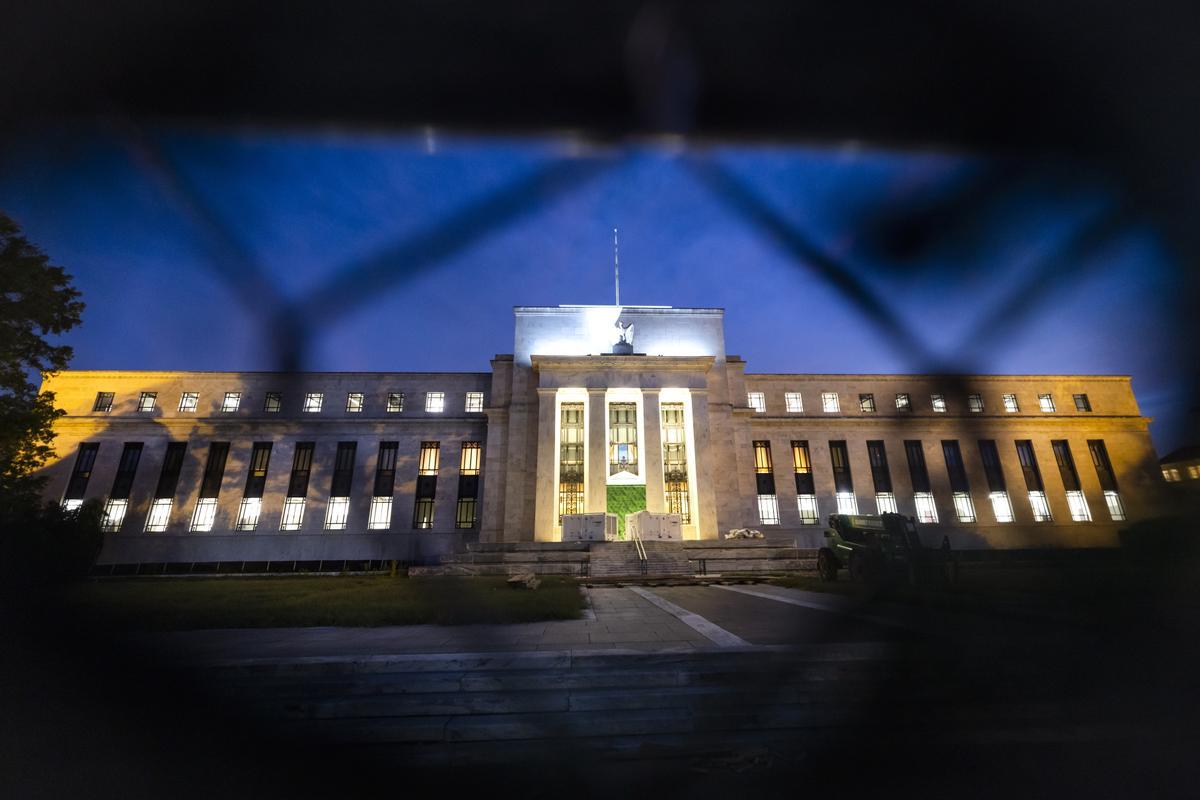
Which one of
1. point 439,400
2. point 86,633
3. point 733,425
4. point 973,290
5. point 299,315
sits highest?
point 439,400

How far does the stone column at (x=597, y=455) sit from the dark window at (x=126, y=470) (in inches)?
1103

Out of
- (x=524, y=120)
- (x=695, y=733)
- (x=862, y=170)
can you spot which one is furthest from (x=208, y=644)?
(x=862, y=170)

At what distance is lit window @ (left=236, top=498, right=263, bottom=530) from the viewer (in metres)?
31.5

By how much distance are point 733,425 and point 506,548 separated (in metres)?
17.5

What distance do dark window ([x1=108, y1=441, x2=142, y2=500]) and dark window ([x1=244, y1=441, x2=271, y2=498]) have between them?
21.6 ft

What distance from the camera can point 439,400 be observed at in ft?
118

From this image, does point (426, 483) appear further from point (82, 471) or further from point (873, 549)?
point (873, 549)

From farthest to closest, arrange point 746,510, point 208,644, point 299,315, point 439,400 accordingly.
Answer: point 439,400
point 746,510
point 208,644
point 299,315

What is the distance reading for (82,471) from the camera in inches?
1243

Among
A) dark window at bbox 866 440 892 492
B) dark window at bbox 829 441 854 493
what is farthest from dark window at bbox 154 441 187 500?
dark window at bbox 866 440 892 492

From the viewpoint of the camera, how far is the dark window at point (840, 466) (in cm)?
3394

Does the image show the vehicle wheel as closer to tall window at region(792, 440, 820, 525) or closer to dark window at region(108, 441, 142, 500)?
tall window at region(792, 440, 820, 525)

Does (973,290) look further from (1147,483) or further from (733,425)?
(733,425)

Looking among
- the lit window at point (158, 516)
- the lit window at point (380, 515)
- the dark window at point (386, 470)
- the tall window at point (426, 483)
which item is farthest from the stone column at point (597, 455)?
the lit window at point (158, 516)
